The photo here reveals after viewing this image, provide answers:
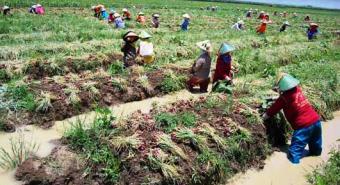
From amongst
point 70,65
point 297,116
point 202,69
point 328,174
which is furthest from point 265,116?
point 70,65

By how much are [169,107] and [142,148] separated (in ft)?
5.82

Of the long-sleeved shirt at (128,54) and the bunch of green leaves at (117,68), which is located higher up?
the long-sleeved shirt at (128,54)

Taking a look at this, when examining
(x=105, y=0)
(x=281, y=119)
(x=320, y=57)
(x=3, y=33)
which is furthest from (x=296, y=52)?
(x=105, y=0)

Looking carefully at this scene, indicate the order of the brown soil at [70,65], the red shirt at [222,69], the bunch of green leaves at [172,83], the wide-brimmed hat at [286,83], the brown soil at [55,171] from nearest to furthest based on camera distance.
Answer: the brown soil at [55,171], the wide-brimmed hat at [286,83], the red shirt at [222,69], the bunch of green leaves at [172,83], the brown soil at [70,65]

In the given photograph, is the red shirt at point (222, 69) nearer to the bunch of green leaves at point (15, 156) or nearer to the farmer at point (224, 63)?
the farmer at point (224, 63)

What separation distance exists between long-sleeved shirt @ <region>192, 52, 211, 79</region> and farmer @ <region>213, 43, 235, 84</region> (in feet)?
1.08

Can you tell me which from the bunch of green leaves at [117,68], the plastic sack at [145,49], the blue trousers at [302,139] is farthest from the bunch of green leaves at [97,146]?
the plastic sack at [145,49]

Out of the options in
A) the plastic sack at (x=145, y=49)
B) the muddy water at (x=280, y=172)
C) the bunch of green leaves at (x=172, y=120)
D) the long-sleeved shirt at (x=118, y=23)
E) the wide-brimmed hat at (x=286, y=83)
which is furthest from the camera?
the long-sleeved shirt at (x=118, y=23)

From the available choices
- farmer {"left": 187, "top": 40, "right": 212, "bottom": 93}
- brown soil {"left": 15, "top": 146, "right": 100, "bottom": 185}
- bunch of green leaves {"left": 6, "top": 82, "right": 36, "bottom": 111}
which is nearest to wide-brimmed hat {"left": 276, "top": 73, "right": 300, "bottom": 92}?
farmer {"left": 187, "top": 40, "right": 212, "bottom": 93}

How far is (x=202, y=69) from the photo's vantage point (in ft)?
30.7

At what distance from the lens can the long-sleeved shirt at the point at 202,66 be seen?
30.4ft

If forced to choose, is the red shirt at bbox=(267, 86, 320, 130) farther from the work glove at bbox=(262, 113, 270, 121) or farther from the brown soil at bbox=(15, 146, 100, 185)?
the brown soil at bbox=(15, 146, 100, 185)

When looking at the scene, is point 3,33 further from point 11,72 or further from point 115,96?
point 115,96

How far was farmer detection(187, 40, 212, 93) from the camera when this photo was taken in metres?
9.18
